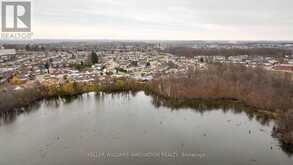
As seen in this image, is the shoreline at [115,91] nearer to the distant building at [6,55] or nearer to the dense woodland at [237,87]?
the dense woodland at [237,87]

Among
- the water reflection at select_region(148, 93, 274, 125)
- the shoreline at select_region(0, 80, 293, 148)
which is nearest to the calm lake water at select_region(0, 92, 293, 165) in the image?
the water reflection at select_region(148, 93, 274, 125)

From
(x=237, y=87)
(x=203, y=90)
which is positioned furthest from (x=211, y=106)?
(x=237, y=87)

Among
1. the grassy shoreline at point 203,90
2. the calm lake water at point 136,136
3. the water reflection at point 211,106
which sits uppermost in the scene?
the grassy shoreline at point 203,90

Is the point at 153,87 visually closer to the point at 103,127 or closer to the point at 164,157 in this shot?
the point at 103,127

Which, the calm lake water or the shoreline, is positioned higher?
the shoreline

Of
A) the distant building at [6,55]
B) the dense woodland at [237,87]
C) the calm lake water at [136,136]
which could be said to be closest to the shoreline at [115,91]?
the dense woodland at [237,87]

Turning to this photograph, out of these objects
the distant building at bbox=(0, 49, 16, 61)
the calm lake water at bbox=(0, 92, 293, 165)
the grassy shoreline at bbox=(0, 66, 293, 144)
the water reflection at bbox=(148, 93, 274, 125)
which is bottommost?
the calm lake water at bbox=(0, 92, 293, 165)

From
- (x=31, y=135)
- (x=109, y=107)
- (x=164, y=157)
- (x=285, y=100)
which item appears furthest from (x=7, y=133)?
(x=285, y=100)

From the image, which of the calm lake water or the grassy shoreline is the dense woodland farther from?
the calm lake water

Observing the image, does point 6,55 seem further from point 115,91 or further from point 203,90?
point 203,90
